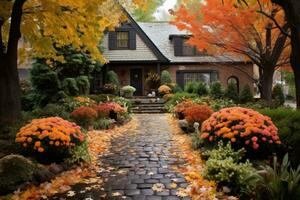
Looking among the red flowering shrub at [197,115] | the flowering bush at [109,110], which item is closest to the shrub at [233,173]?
the red flowering shrub at [197,115]

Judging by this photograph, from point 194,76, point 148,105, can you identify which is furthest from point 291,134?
point 194,76

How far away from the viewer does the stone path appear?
18.4 feet

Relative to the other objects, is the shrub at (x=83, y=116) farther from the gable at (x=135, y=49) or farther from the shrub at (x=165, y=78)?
the gable at (x=135, y=49)

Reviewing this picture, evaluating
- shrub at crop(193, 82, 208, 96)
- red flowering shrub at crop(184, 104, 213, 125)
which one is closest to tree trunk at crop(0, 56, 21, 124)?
red flowering shrub at crop(184, 104, 213, 125)

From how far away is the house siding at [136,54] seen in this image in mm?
27500

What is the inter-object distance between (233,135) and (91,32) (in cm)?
597

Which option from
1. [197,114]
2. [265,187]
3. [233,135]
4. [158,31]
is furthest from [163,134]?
[158,31]

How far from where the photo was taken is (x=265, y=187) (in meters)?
4.56

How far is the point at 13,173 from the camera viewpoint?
223 inches

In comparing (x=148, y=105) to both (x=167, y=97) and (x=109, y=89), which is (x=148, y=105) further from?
(x=109, y=89)

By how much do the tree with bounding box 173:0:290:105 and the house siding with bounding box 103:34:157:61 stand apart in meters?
9.25

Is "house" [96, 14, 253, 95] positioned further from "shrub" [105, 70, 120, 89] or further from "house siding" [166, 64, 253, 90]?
"shrub" [105, 70, 120, 89]

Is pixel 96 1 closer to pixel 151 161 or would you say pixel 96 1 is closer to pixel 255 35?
pixel 151 161

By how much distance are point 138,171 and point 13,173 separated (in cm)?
253
